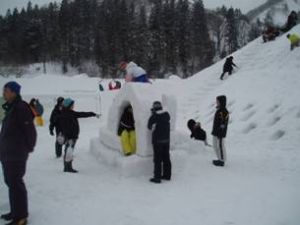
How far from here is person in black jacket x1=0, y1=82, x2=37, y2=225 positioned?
4246 mm

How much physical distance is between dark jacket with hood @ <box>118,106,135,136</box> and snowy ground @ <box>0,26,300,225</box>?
3.20 ft

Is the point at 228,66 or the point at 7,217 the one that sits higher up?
the point at 228,66

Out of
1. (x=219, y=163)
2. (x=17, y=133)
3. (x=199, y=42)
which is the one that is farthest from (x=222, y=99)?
(x=199, y=42)

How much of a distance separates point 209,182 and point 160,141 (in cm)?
128

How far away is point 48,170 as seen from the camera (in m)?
7.31

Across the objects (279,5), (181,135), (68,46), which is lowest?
(181,135)

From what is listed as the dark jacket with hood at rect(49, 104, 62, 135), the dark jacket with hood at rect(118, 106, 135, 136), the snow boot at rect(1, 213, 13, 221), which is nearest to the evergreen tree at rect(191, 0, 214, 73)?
the dark jacket with hood at rect(49, 104, 62, 135)

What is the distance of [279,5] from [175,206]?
130 metres

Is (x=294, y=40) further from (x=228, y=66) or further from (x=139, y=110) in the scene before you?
(x=139, y=110)

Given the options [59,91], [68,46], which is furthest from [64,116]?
[68,46]

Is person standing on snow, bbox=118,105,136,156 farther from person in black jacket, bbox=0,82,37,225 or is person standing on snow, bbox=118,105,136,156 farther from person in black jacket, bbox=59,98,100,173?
person in black jacket, bbox=0,82,37,225

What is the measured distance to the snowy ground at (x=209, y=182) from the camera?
4766 mm

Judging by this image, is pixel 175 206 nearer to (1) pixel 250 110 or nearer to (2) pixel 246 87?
(1) pixel 250 110

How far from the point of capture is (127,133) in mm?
7281
